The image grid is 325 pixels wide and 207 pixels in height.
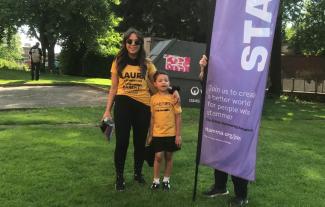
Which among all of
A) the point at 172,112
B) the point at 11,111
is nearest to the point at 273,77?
the point at 11,111

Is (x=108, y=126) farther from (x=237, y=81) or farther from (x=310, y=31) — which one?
(x=310, y=31)

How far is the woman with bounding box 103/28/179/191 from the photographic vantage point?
6172 millimetres

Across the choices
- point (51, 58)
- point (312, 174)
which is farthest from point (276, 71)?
point (51, 58)

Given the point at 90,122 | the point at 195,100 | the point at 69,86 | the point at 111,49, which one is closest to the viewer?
the point at 90,122

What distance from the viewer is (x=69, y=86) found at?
68.2 ft

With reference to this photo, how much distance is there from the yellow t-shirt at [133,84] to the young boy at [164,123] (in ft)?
0.43

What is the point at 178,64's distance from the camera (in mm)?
13055

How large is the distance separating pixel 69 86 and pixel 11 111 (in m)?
8.05

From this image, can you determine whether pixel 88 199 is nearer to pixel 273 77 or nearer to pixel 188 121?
pixel 188 121

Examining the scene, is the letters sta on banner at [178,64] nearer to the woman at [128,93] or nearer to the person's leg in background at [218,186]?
the woman at [128,93]

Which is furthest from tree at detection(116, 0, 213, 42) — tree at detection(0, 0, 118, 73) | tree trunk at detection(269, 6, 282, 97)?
tree trunk at detection(269, 6, 282, 97)

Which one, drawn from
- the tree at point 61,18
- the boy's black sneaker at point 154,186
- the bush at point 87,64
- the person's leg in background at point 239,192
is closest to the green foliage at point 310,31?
the tree at point 61,18

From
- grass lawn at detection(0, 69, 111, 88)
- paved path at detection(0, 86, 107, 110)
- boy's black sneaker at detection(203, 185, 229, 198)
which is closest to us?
boy's black sneaker at detection(203, 185, 229, 198)

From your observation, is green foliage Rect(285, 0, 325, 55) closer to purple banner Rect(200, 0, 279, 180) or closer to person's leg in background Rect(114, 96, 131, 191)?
person's leg in background Rect(114, 96, 131, 191)
